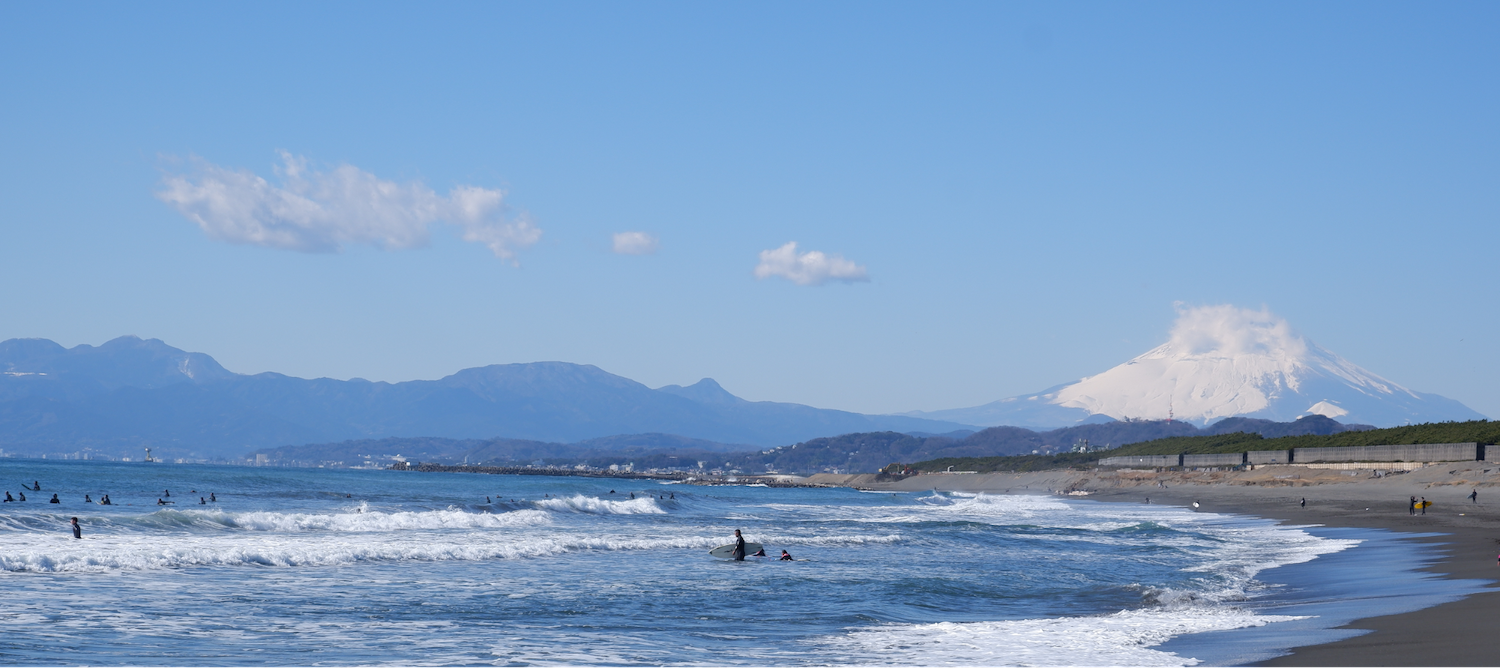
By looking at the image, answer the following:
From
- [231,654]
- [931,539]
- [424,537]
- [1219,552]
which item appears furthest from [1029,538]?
[231,654]

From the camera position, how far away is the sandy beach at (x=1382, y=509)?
570 inches

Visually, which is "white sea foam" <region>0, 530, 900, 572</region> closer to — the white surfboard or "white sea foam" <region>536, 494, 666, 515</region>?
the white surfboard

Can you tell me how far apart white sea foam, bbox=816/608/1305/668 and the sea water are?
2.0 inches

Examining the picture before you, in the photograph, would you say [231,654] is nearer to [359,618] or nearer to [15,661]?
[15,661]

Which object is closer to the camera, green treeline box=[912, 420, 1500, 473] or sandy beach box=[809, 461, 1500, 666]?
sandy beach box=[809, 461, 1500, 666]

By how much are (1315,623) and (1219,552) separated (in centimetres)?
2052

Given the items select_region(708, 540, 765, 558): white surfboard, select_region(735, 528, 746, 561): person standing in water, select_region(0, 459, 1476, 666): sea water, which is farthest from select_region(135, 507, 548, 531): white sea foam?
select_region(735, 528, 746, 561): person standing in water

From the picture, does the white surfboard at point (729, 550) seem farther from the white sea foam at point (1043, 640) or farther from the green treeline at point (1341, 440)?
the green treeline at point (1341, 440)

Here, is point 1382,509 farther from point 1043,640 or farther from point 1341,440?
point 1341,440

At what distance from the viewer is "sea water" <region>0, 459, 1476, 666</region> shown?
16.2 meters

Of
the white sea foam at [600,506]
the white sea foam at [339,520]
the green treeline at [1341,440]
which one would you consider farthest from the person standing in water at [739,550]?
the green treeline at [1341,440]

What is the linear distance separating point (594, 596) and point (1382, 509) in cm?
5394

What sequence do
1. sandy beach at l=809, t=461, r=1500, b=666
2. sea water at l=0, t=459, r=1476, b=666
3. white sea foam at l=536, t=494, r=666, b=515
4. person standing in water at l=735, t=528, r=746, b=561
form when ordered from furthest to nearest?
white sea foam at l=536, t=494, r=666, b=515 → person standing in water at l=735, t=528, r=746, b=561 → sea water at l=0, t=459, r=1476, b=666 → sandy beach at l=809, t=461, r=1500, b=666

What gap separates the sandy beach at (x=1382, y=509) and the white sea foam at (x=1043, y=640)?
2.18 metres
